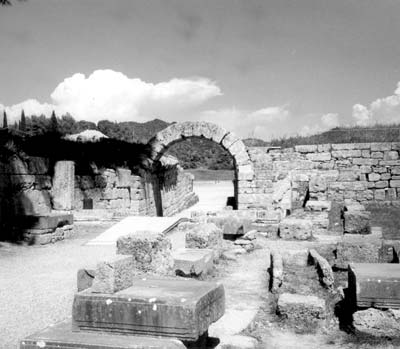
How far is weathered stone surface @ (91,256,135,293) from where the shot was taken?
3760mm

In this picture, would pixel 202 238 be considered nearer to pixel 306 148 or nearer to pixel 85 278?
pixel 85 278

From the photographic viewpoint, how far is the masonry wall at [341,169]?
16642 mm

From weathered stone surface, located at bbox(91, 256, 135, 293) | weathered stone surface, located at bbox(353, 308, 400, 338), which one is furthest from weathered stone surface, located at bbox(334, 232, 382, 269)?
weathered stone surface, located at bbox(91, 256, 135, 293)

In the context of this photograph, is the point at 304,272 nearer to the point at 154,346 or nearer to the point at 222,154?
the point at 154,346

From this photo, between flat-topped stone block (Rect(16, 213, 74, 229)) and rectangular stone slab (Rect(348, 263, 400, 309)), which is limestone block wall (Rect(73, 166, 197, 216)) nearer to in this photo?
flat-topped stone block (Rect(16, 213, 74, 229))

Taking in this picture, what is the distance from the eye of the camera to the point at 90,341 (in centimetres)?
325

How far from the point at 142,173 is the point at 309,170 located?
261 inches

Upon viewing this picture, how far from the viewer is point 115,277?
381 centimetres

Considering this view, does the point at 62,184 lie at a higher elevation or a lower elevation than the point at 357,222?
higher

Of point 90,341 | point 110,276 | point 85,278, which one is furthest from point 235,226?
point 90,341

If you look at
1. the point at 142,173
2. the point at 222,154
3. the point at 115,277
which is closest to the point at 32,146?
the point at 142,173

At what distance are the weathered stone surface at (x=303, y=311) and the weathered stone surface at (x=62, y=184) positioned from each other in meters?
9.06

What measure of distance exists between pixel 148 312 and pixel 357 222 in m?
8.17

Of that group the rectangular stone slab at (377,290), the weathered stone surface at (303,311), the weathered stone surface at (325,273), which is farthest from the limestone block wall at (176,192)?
the rectangular stone slab at (377,290)
